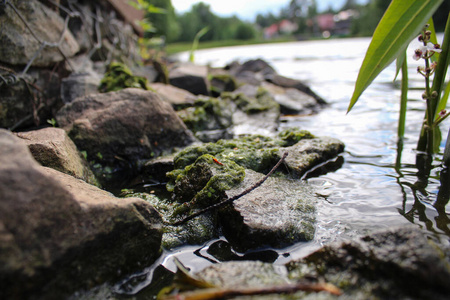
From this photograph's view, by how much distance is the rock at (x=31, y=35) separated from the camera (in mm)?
3006

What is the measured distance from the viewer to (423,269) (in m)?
1.20

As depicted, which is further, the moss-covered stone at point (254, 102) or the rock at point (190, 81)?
the rock at point (190, 81)

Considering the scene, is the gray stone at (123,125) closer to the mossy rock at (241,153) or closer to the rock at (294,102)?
the mossy rock at (241,153)

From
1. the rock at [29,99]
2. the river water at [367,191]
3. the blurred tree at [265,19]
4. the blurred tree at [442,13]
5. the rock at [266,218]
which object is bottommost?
the river water at [367,191]

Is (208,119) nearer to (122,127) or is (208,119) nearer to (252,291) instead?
(122,127)

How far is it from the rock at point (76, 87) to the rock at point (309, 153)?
2.47 m

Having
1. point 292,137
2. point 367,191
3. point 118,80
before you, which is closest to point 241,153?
point 292,137

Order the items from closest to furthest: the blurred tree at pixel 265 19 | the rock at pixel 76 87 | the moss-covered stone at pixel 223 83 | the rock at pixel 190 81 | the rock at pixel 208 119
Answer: the rock at pixel 76 87, the rock at pixel 208 119, the rock at pixel 190 81, the moss-covered stone at pixel 223 83, the blurred tree at pixel 265 19

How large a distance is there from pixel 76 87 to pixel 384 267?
11.8 feet

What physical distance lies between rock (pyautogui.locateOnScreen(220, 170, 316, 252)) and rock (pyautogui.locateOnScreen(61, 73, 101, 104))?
8.08 ft

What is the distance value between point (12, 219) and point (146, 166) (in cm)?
169

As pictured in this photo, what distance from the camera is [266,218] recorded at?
1.83 m

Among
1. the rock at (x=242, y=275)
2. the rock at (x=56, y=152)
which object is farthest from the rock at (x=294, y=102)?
the rock at (x=242, y=275)

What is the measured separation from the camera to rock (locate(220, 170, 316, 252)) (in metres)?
1.73
